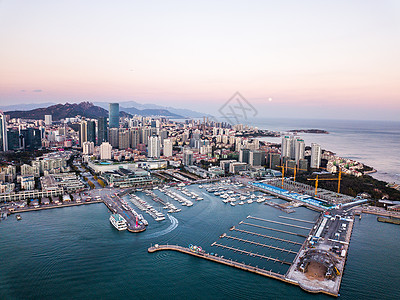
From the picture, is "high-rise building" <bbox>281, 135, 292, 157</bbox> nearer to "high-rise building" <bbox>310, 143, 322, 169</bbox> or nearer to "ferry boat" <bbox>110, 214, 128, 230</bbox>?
"high-rise building" <bbox>310, 143, 322, 169</bbox>

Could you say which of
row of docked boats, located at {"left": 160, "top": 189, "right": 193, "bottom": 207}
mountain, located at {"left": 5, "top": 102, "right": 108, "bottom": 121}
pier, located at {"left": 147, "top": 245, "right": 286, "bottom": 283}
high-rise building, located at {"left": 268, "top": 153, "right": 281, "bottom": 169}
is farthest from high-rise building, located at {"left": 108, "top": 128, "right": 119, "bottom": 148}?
mountain, located at {"left": 5, "top": 102, "right": 108, "bottom": 121}

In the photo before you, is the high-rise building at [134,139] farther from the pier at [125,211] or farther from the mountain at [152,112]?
the mountain at [152,112]

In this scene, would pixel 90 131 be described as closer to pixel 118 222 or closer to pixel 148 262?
pixel 118 222

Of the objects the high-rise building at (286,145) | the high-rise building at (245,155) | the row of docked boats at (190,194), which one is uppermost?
the high-rise building at (286,145)

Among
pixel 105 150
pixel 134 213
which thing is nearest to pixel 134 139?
pixel 105 150

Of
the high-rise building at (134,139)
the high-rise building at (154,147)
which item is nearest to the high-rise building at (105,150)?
the high-rise building at (154,147)
